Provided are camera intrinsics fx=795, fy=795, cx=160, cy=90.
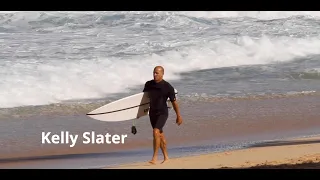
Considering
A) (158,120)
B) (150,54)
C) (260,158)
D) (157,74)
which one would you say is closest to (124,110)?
(158,120)

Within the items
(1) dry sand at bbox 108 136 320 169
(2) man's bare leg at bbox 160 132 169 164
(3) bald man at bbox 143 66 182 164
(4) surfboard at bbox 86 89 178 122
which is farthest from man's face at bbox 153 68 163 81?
(1) dry sand at bbox 108 136 320 169

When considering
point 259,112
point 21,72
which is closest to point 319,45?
point 259,112

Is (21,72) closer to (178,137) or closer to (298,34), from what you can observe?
(178,137)

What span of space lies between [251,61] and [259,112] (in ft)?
1.71

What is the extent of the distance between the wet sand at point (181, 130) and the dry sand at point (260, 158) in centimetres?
18

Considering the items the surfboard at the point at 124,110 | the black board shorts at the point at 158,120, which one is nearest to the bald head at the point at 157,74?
the surfboard at the point at 124,110

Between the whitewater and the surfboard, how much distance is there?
0.15 meters

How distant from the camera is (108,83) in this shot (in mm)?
7207

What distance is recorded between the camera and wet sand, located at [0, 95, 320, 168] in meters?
7.02

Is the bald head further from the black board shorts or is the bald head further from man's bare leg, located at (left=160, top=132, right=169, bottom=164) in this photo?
man's bare leg, located at (left=160, top=132, right=169, bottom=164)

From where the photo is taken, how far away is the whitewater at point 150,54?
7223 mm

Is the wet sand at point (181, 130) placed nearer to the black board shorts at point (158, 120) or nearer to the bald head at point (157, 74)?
the black board shorts at point (158, 120)

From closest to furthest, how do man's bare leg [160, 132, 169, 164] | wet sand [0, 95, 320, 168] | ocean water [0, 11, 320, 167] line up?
man's bare leg [160, 132, 169, 164]
wet sand [0, 95, 320, 168]
ocean water [0, 11, 320, 167]
